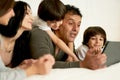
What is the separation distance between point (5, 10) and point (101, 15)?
1.52 meters

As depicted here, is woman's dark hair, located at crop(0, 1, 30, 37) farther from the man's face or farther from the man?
the man's face

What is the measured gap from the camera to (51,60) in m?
0.92

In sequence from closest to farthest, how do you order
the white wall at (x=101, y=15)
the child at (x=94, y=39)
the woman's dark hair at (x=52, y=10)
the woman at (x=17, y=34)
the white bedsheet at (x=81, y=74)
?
the white bedsheet at (x=81, y=74)
the woman at (x=17, y=34)
the woman's dark hair at (x=52, y=10)
the child at (x=94, y=39)
the white wall at (x=101, y=15)

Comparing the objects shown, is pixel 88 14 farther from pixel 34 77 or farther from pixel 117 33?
pixel 34 77

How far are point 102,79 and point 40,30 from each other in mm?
413

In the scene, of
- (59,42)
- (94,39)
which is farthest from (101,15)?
(59,42)

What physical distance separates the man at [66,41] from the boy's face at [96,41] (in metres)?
0.16

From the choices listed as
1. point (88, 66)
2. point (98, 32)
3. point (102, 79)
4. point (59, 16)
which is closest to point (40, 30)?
point (59, 16)

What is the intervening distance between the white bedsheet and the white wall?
106 centimetres

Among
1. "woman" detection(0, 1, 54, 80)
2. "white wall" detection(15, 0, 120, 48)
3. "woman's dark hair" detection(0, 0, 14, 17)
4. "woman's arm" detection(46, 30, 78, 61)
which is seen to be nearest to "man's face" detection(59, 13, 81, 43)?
"woman's arm" detection(46, 30, 78, 61)

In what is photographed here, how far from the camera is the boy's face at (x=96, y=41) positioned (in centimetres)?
159

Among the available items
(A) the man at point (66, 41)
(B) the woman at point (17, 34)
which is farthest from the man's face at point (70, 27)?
(B) the woman at point (17, 34)

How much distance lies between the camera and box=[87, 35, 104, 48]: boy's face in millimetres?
1591

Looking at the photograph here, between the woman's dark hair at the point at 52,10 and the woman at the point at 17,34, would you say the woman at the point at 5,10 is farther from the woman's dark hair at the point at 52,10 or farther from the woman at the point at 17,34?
the woman's dark hair at the point at 52,10
